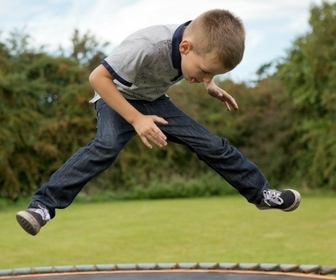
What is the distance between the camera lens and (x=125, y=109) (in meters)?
2.18

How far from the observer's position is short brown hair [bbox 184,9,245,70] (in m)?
2.08

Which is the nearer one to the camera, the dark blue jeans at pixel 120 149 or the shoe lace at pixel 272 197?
the dark blue jeans at pixel 120 149

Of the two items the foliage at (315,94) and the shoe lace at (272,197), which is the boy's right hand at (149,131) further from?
the foliage at (315,94)

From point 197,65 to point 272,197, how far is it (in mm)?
692

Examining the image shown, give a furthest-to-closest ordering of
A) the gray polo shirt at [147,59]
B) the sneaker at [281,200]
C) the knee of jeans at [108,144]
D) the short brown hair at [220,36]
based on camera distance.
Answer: the sneaker at [281,200] → the knee of jeans at [108,144] → the gray polo shirt at [147,59] → the short brown hair at [220,36]

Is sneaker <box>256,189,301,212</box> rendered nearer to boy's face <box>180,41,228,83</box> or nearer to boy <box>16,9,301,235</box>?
boy <box>16,9,301,235</box>

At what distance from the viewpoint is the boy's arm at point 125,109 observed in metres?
2.12

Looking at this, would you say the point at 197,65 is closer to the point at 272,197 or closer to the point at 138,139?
the point at 272,197

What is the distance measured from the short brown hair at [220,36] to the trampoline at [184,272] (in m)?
1.25

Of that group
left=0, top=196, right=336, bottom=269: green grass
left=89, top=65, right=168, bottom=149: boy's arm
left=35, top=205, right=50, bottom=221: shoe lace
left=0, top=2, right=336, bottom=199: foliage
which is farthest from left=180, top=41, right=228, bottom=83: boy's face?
left=0, top=2, right=336, bottom=199: foliage

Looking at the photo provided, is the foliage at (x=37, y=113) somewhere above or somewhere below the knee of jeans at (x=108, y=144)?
below

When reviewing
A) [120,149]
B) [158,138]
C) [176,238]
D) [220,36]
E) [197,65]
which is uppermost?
[220,36]

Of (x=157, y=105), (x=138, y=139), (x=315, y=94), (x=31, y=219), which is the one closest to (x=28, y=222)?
(x=31, y=219)

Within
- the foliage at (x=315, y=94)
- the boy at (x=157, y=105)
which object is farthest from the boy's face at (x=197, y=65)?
the foliage at (x=315, y=94)
